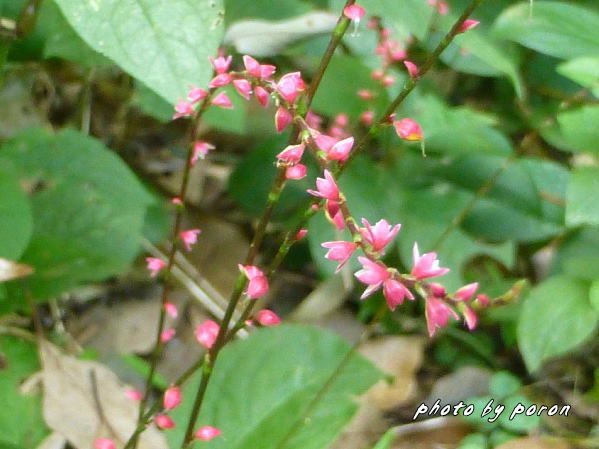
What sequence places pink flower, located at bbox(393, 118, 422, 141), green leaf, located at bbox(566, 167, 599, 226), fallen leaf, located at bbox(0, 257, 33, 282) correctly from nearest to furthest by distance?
pink flower, located at bbox(393, 118, 422, 141)
fallen leaf, located at bbox(0, 257, 33, 282)
green leaf, located at bbox(566, 167, 599, 226)

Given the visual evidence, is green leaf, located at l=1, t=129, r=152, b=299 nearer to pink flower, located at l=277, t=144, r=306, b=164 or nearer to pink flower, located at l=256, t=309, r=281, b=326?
pink flower, located at l=256, t=309, r=281, b=326

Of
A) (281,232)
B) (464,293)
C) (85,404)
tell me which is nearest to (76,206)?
(85,404)

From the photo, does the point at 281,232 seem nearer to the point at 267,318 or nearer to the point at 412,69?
the point at 267,318

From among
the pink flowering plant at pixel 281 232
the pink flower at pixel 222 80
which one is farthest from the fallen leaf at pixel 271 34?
the pink flower at pixel 222 80

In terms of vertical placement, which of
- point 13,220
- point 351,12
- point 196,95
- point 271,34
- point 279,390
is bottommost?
point 279,390

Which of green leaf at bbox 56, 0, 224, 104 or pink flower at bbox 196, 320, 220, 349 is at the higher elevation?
green leaf at bbox 56, 0, 224, 104

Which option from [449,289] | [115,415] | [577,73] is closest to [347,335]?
[449,289]

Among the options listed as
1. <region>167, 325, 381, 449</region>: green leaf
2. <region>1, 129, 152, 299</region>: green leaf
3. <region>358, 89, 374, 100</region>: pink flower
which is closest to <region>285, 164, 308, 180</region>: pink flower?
<region>167, 325, 381, 449</region>: green leaf
